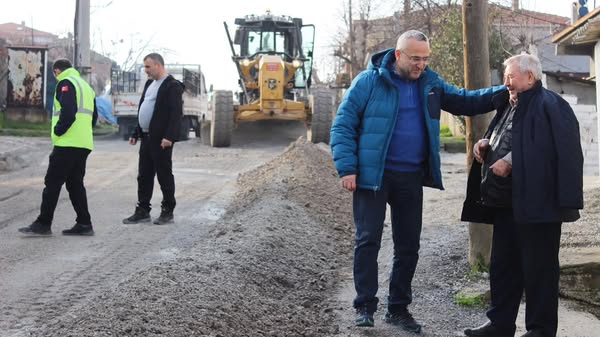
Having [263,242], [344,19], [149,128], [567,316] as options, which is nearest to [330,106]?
[149,128]

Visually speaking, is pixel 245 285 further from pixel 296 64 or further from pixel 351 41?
pixel 351 41

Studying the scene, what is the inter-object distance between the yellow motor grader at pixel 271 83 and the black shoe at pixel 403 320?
16.6 meters

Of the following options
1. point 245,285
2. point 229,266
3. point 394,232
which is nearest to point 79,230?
point 229,266

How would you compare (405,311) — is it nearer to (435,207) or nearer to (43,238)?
(43,238)

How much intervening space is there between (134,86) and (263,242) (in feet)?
82.7

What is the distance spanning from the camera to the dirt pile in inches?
196

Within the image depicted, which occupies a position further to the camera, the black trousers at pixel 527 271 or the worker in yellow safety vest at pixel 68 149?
the worker in yellow safety vest at pixel 68 149

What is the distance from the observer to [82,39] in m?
27.2

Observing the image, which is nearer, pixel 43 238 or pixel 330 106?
pixel 43 238

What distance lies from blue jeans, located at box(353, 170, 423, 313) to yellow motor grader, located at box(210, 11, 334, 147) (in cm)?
1656

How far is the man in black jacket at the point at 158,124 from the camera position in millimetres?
9883

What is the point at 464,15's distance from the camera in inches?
268

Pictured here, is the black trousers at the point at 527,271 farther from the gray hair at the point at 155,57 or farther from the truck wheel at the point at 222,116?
the truck wheel at the point at 222,116

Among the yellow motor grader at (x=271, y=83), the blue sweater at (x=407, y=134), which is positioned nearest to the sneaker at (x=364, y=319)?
the blue sweater at (x=407, y=134)
